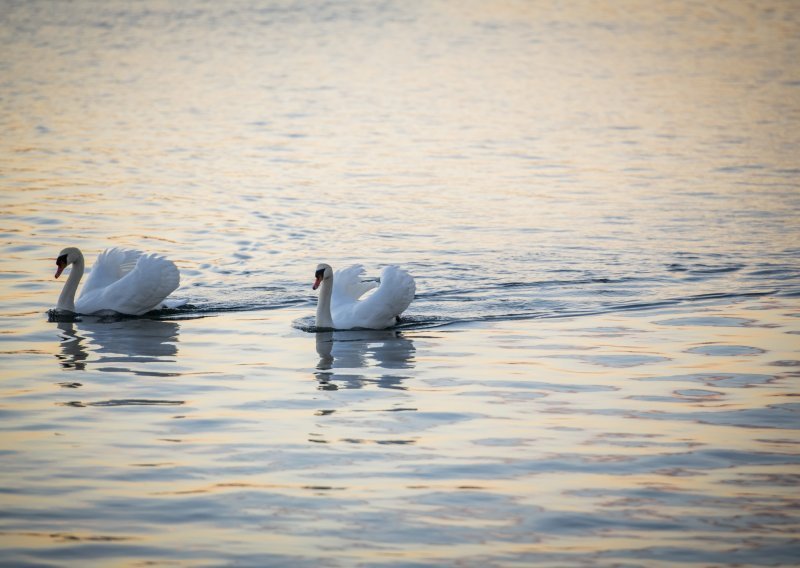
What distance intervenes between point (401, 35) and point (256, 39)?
6.43 m

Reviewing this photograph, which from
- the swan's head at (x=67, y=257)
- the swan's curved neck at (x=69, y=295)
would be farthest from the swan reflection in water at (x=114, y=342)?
the swan's head at (x=67, y=257)

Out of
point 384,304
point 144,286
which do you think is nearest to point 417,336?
point 384,304

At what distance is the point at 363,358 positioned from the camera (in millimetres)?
13961

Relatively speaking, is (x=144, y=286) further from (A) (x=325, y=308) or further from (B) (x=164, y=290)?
(A) (x=325, y=308)

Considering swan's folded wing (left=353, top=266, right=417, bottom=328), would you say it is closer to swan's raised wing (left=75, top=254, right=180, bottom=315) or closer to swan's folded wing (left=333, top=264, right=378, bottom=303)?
swan's folded wing (left=333, top=264, right=378, bottom=303)

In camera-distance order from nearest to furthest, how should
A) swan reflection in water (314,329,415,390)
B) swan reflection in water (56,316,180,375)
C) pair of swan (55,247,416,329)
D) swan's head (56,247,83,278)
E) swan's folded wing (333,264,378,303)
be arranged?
swan reflection in water (314,329,415,390)
swan reflection in water (56,316,180,375)
pair of swan (55,247,416,329)
swan's folded wing (333,264,378,303)
swan's head (56,247,83,278)

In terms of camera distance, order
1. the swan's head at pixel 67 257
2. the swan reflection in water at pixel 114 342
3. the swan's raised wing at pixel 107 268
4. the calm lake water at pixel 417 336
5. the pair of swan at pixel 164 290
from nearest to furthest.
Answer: the calm lake water at pixel 417 336
the swan reflection in water at pixel 114 342
the pair of swan at pixel 164 290
the swan's head at pixel 67 257
the swan's raised wing at pixel 107 268

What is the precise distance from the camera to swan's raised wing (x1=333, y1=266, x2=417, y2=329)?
14859 mm

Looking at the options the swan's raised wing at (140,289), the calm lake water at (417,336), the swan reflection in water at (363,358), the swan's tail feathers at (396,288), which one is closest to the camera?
the calm lake water at (417,336)

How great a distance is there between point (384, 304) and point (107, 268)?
374cm

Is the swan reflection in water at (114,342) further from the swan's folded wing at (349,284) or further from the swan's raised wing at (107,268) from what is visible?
the swan's folded wing at (349,284)

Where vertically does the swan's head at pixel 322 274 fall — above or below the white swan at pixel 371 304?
above

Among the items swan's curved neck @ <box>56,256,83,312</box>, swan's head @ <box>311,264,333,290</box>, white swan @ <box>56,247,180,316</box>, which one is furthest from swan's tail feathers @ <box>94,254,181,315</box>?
swan's head @ <box>311,264,333,290</box>

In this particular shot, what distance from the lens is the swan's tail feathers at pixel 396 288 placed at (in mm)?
14844
